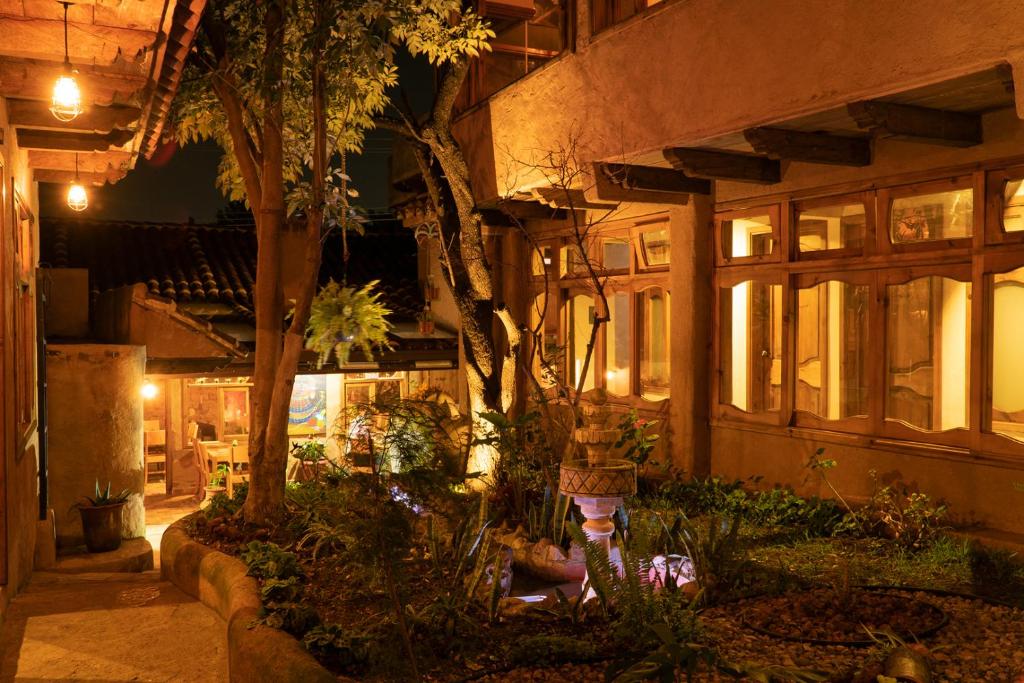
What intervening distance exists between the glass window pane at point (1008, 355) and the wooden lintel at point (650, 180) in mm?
3284

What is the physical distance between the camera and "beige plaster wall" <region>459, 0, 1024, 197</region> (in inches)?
249

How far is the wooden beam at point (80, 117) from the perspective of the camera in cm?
764

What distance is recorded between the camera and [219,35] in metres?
9.27

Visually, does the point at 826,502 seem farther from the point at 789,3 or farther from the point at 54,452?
the point at 54,452

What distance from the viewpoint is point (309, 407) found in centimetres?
1780

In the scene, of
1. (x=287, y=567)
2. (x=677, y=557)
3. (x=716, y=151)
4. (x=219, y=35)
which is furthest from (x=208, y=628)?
(x=716, y=151)

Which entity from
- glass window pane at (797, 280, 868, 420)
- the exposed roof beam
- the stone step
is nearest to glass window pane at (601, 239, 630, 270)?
glass window pane at (797, 280, 868, 420)

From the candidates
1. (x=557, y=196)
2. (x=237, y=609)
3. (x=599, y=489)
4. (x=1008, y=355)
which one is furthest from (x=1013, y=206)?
(x=237, y=609)

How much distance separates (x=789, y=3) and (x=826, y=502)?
454 cm

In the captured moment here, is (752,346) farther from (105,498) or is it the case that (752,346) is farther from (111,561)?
(105,498)

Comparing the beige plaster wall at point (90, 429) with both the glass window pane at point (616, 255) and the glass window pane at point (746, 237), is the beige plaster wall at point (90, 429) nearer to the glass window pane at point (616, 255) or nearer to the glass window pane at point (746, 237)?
the glass window pane at point (616, 255)

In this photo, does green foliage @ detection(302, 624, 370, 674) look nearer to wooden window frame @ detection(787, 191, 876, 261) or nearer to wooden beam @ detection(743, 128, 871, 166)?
wooden beam @ detection(743, 128, 871, 166)

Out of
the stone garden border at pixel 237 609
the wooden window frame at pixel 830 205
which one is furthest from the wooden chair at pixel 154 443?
the wooden window frame at pixel 830 205

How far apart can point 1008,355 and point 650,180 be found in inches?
154
